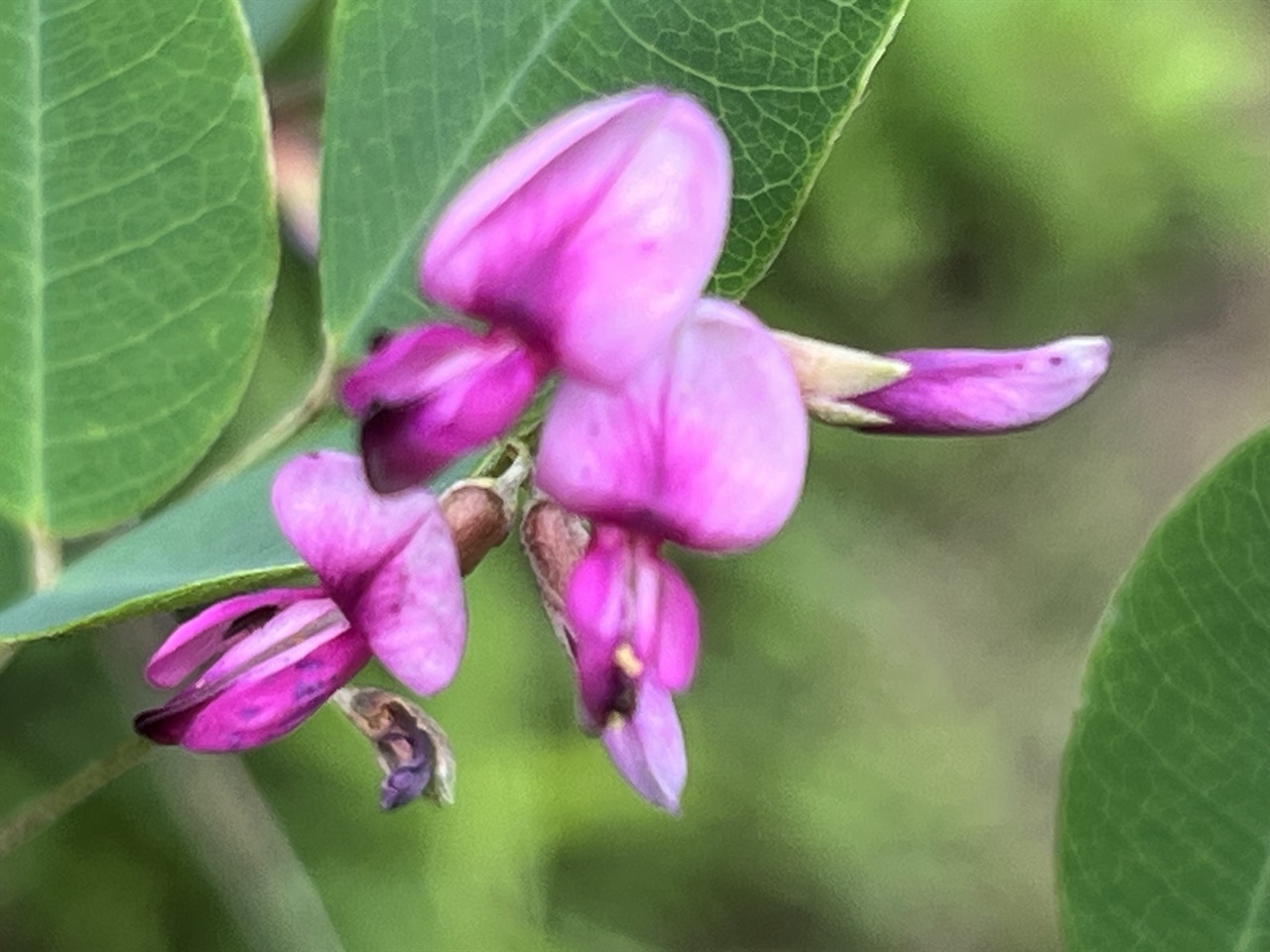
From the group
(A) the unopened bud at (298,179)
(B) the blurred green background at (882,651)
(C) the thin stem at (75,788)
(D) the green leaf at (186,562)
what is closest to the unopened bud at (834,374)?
(D) the green leaf at (186,562)

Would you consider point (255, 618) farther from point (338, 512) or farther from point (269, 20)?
point (269, 20)

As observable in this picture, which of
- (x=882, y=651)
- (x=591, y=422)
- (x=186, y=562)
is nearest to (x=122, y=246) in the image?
(x=186, y=562)

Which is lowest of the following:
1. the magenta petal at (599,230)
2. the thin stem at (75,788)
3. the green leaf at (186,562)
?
the thin stem at (75,788)

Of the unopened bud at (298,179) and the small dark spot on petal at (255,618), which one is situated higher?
the small dark spot on petal at (255,618)

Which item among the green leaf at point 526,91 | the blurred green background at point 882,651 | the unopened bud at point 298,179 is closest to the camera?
the green leaf at point 526,91

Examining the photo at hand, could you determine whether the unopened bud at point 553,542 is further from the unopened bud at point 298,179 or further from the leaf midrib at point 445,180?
the unopened bud at point 298,179

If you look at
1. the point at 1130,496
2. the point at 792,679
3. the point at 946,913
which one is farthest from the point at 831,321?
the point at 946,913
